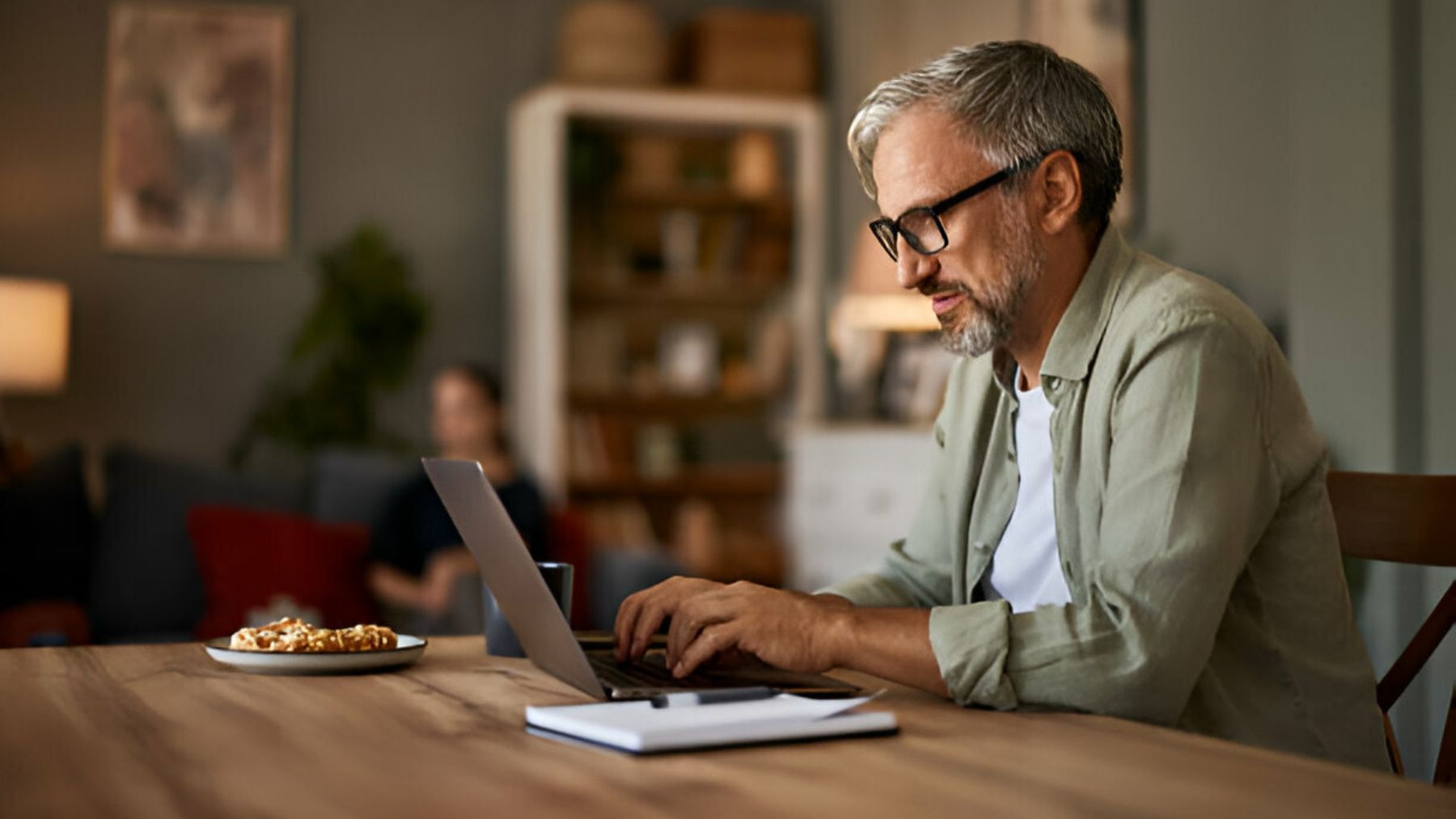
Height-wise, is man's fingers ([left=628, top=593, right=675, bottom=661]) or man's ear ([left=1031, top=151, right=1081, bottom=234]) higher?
man's ear ([left=1031, top=151, right=1081, bottom=234])

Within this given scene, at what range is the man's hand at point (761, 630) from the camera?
4.00 feet

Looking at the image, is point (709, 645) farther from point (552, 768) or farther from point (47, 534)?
point (47, 534)

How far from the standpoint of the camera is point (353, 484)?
4.24 metres

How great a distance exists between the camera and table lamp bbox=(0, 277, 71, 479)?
4387 millimetres

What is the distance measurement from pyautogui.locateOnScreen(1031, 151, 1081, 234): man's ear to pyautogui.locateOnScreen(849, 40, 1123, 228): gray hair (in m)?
0.01

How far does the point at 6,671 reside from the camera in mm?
1314

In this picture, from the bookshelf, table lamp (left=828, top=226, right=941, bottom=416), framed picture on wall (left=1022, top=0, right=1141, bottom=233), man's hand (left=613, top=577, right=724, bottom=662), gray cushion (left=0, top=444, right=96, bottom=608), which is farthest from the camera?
the bookshelf

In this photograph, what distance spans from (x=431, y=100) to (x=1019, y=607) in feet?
15.1

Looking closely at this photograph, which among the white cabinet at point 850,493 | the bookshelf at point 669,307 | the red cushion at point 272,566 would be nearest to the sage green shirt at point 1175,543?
the red cushion at point 272,566

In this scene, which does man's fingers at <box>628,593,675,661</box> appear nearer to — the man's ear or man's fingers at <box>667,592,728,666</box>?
man's fingers at <box>667,592,728,666</box>

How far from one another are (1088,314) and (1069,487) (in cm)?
18

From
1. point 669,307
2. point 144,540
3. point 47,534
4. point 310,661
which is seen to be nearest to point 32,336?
point 47,534

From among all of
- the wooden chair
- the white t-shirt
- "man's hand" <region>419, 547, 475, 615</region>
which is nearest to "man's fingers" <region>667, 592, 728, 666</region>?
the white t-shirt

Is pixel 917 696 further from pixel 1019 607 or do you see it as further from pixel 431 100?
pixel 431 100
